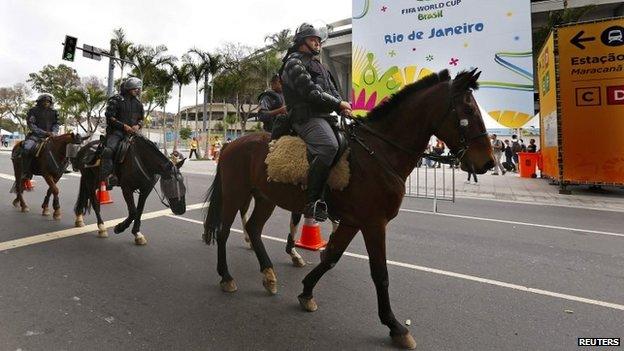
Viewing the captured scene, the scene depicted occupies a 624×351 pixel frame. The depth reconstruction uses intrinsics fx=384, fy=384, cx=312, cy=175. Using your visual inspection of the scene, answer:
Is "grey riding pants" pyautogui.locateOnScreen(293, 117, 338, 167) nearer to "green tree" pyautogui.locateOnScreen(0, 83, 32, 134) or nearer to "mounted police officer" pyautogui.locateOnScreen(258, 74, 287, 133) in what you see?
"mounted police officer" pyautogui.locateOnScreen(258, 74, 287, 133)

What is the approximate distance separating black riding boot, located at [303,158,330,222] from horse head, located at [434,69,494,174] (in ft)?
3.41

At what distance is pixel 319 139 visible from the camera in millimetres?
3209

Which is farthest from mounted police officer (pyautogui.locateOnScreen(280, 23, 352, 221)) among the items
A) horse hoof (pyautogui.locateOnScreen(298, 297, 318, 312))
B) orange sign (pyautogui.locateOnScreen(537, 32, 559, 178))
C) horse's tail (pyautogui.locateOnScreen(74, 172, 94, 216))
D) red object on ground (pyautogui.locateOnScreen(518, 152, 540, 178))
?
red object on ground (pyautogui.locateOnScreen(518, 152, 540, 178))

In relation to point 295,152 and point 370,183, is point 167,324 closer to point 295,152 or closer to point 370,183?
point 295,152

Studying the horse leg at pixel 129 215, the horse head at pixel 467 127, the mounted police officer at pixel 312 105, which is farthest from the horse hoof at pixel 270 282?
the horse leg at pixel 129 215

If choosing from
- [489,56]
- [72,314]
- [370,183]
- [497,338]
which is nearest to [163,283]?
[72,314]

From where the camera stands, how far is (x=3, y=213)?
7.30 m

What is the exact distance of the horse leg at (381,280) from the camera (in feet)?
9.27

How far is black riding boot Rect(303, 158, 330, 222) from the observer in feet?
10.4

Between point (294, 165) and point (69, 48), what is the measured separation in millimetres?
19226

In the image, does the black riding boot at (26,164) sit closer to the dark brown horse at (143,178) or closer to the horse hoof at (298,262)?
the dark brown horse at (143,178)

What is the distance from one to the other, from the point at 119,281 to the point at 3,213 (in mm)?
5095

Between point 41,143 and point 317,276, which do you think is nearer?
point 317,276

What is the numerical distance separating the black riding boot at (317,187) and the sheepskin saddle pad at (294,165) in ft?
0.25
